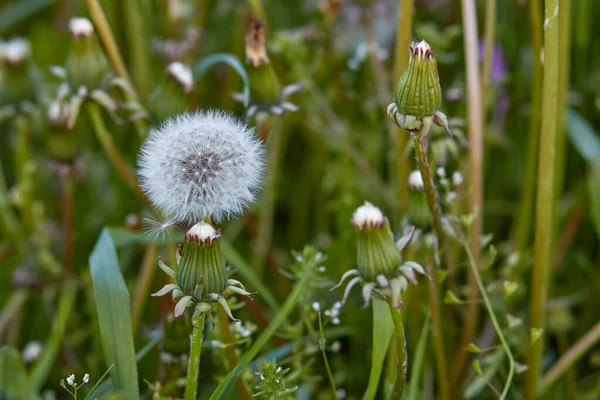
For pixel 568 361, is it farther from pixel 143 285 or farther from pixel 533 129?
pixel 143 285

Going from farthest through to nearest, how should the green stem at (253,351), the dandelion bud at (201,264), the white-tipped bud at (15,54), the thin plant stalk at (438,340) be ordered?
the white-tipped bud at (15,54) < the thin plant stalk at (438,340) < the green stem at (253,351) < the dandelion bud at (201,264)

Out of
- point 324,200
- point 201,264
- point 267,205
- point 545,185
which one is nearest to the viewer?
point 201,264

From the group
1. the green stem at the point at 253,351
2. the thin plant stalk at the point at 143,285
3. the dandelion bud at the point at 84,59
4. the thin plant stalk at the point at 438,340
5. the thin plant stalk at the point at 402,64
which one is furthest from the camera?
the thin plant stalk at the point at 143,285

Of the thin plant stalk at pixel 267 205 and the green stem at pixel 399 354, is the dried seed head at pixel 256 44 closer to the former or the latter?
the thin plant stalk at pixel 267 205

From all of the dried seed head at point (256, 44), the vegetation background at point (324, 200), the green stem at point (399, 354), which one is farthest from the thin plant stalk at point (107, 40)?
the green stem at point (399, 354)

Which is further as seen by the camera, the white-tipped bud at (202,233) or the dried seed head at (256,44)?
the dried seed head at (256,44)

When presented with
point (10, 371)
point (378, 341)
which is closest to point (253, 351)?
point (378, 341)

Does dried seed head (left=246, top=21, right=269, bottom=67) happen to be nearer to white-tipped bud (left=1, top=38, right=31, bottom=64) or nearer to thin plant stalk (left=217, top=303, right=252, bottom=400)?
thin plant stalk (left=217, top=303, right=252, bottom=400)
